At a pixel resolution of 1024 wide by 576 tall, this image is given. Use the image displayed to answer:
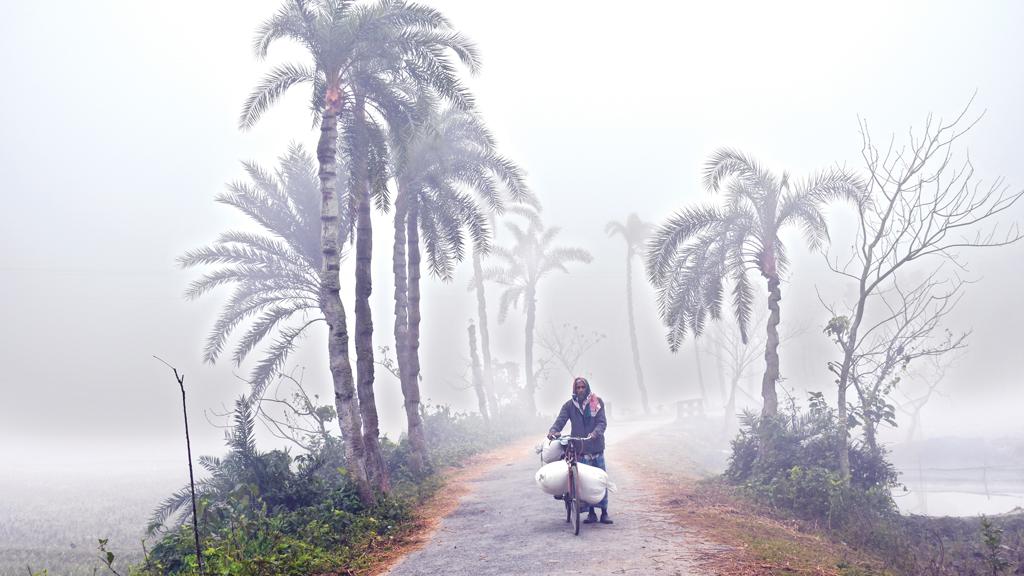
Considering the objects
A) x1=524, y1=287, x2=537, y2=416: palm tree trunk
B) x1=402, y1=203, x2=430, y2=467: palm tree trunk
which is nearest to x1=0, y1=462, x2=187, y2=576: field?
x1=402, y1=203, x2=430, y2=467: palm tree trunk

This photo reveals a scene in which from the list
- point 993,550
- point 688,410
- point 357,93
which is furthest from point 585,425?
point 688,410

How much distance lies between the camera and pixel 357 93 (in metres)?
13.8

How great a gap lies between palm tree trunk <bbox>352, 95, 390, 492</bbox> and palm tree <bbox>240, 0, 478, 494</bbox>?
21mm

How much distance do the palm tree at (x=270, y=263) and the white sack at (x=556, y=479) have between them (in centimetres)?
1222

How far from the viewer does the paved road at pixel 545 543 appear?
6961mm

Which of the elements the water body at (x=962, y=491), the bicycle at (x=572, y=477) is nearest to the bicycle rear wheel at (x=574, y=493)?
the bicycle at (x=572, y=477)

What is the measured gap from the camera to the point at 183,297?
70.5 feet

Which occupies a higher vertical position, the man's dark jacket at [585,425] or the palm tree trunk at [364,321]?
the palm tree trunk at [364,321]

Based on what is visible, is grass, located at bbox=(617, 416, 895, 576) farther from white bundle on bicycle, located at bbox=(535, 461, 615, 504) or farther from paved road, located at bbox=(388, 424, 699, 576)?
white bundle on bicycle, located at bbox=(535, 461, 615, 504)

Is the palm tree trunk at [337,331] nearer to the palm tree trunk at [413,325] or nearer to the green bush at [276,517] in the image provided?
the green bush at [276,517]

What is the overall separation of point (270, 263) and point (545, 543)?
15163 millimetres

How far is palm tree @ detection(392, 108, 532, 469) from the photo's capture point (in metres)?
18.3

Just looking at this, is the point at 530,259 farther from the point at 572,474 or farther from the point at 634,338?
the point at 572,474

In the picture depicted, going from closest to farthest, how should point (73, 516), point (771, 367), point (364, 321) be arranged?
point (364, 321) < point (771, 367) < point (73, 516)
